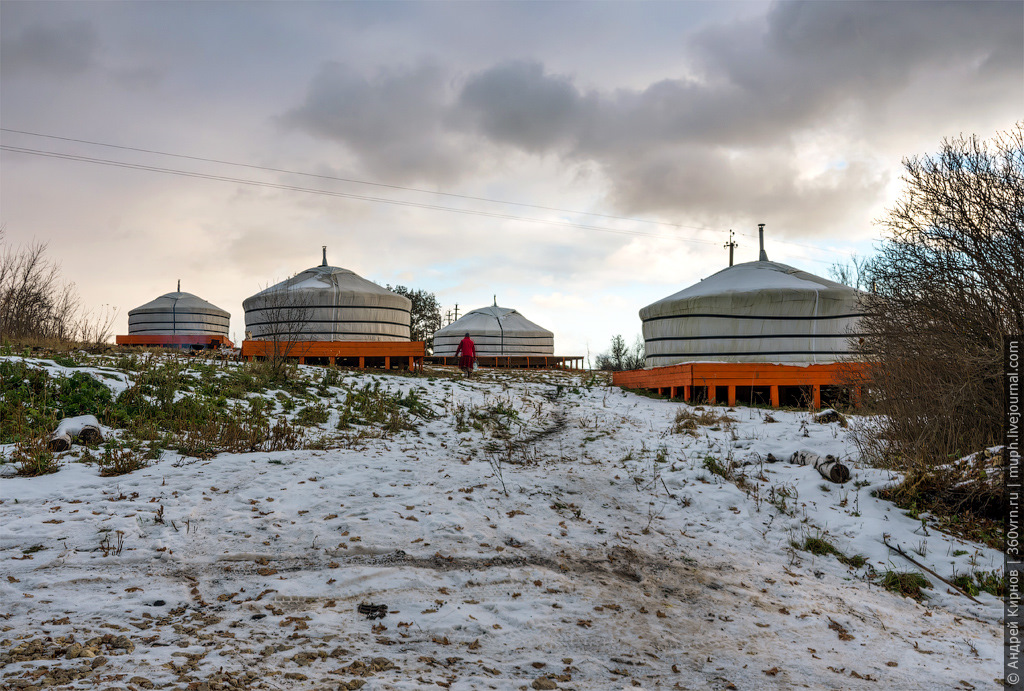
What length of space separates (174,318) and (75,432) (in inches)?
895

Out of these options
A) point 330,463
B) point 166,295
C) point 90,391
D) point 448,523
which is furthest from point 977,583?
point 166,295

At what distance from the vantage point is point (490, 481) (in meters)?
5.52

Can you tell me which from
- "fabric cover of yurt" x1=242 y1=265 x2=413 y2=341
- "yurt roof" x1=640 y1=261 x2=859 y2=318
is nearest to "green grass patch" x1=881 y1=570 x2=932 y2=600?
"yurt roof" x1=640 y1=261 x2=859 y2=318

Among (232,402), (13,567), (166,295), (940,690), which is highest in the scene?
(166,295)

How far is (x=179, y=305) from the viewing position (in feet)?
86.9

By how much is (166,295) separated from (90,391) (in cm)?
2335

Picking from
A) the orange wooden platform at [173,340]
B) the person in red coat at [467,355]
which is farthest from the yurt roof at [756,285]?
the orange wooden platform at [173,340]

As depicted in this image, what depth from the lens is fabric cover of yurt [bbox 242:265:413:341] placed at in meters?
16.6

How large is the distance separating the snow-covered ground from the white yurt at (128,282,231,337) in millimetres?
23243

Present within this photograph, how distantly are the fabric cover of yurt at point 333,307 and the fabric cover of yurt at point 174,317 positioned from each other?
979 centimetres

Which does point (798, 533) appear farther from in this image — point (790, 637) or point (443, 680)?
point (443, 680)

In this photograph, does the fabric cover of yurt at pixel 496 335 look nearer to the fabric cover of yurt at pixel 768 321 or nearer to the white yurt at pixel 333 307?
the white yurt at pixel 333 307

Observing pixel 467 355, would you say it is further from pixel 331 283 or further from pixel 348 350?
pixel 331 283

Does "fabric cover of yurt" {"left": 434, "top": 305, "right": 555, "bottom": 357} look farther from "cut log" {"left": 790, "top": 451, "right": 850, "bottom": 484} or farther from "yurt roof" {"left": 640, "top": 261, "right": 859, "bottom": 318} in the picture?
"cut log" {"left": 790, "top": 451, "right": 850, "bottom": 484}
